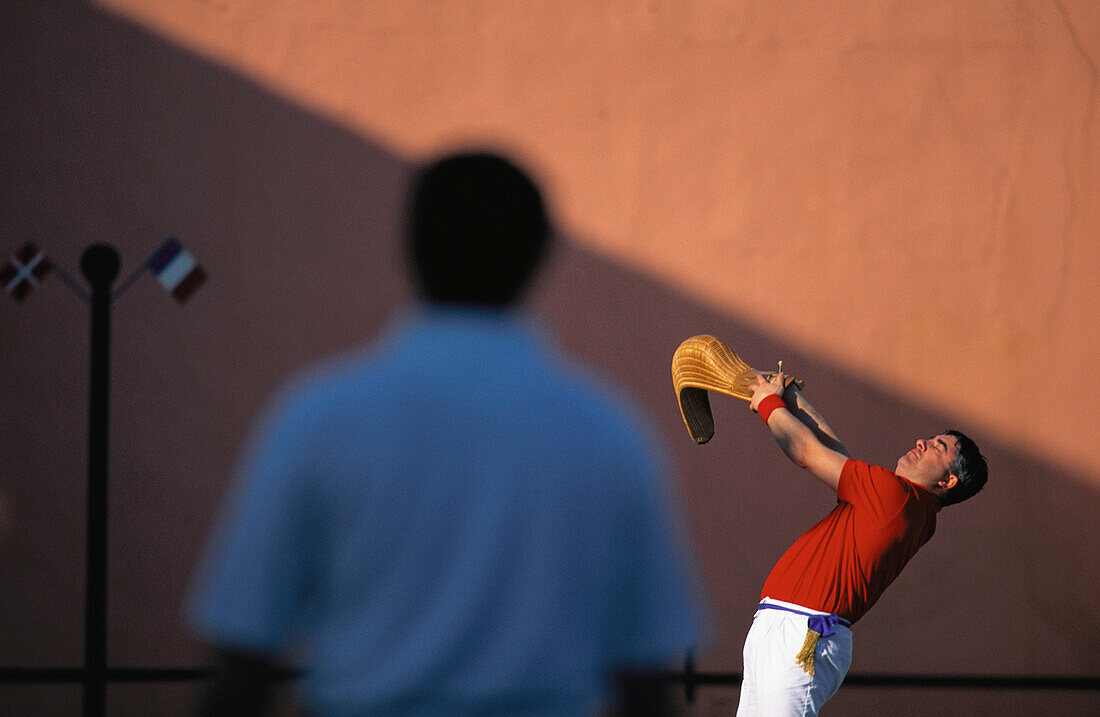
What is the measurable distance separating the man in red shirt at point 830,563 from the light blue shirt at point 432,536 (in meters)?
2.03

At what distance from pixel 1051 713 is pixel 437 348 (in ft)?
13.3

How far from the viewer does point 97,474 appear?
3.67 m

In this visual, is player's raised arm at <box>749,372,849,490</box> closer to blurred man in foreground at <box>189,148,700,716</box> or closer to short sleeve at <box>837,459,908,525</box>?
short sleeve at <box>837,459,908,525</box>

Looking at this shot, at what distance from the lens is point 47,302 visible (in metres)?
Result: 4.14

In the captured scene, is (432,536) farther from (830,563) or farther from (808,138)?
(808,138)

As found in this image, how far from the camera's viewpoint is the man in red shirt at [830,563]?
2.70 meters

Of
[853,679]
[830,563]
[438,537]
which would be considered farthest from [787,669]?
[438,537]

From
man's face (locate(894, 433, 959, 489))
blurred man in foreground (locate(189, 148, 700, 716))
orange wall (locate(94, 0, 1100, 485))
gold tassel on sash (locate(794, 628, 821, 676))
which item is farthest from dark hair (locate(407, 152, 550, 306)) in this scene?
orange wall (locate(94, 0, 1100, 485))

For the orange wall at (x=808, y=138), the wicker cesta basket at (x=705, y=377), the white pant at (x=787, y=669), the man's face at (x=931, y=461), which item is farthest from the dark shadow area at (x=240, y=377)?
the white pant at (x=787, y=669)

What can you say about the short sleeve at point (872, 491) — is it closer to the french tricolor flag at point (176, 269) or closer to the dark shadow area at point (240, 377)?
the dark shadow area at point (240, 377)

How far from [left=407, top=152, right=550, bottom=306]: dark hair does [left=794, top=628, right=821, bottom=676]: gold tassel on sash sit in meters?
2.12

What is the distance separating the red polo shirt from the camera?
2.69 m

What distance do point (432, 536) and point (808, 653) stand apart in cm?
217

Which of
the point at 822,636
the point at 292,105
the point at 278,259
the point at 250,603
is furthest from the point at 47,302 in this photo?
the point at 250,603
